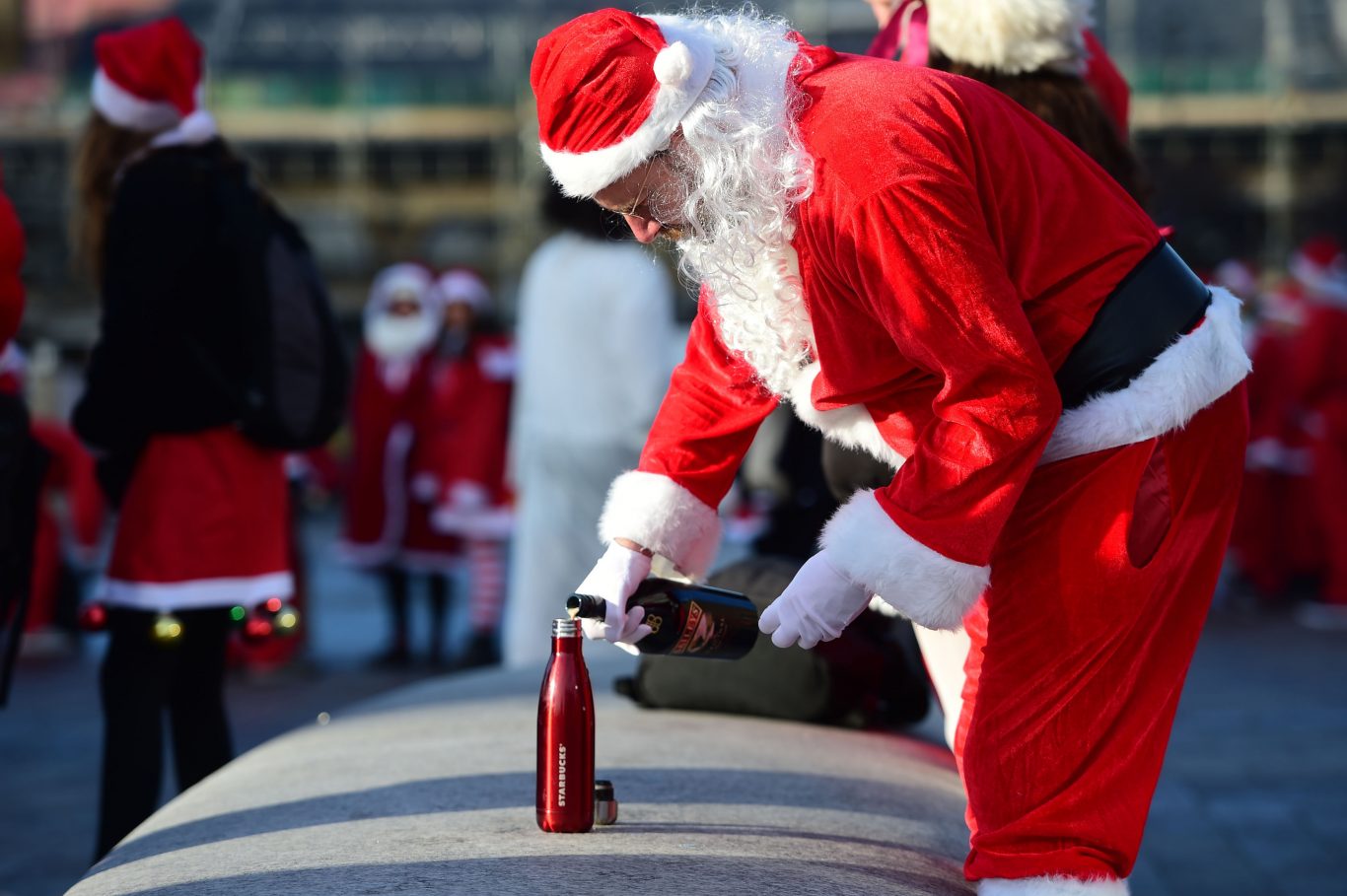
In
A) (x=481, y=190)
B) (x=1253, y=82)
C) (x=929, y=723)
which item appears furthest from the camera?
(x=481, y=190)

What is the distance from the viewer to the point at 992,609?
241 cm

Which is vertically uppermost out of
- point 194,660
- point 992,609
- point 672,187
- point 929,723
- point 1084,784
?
point 672,187

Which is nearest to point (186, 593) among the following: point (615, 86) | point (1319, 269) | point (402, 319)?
point (615, 86)

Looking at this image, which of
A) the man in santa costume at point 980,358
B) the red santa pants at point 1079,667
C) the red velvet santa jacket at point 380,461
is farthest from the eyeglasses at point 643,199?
the red velvet santa jacket at point 380,461

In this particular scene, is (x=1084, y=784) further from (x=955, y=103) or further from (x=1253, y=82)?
(x=1253, y=82)

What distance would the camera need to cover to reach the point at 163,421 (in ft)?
11.3

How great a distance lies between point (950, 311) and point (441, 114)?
84.9ft

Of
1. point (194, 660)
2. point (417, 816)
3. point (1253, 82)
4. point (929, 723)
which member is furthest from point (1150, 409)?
point (1253, 82)

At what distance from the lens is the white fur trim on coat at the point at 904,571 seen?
222 cm

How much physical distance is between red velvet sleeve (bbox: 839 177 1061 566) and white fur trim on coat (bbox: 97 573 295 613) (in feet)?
5.85

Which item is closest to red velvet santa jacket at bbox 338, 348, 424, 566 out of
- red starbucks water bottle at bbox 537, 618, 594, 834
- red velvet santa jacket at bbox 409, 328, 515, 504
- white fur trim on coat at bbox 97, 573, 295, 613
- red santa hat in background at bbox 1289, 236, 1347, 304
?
red velvet santa jacket at bbox 409, 328, 515, 504

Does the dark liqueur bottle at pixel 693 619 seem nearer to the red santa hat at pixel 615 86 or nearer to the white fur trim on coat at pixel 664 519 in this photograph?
the white fur trim on coat at pixel 664 519

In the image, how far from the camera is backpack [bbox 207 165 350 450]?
352 cm

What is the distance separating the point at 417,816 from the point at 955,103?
1.37 m
